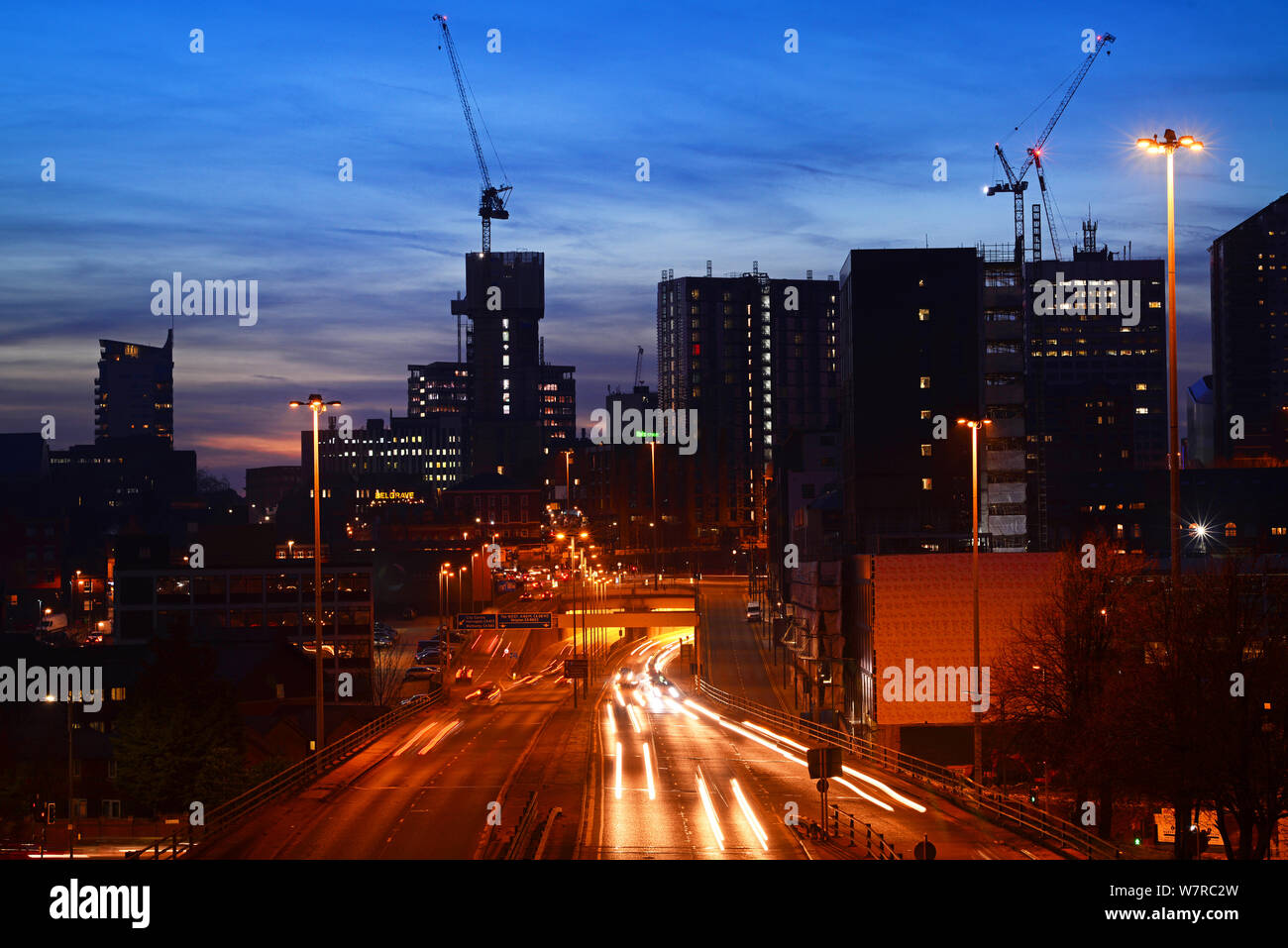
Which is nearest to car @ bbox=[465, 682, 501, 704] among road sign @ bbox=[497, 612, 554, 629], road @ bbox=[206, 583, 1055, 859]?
road sign @ bbox=[497, 612, 554, 629]

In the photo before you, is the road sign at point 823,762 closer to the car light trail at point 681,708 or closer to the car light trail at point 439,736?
the car light trail at point 439,736

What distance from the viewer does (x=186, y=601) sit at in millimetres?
73812

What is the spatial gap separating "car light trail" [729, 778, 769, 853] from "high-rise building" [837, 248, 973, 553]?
66.2 metres

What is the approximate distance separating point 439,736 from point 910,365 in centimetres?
6166

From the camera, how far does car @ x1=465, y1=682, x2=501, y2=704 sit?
70.6m

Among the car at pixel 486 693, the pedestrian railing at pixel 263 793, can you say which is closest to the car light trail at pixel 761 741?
the pedestrian railing at pixel 263 793

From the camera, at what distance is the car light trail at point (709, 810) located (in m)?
25.6

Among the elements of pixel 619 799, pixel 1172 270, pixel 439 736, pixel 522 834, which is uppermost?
pixel 1172 270

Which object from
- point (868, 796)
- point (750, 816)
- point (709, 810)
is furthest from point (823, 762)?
point (868, 796)

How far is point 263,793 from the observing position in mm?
31141

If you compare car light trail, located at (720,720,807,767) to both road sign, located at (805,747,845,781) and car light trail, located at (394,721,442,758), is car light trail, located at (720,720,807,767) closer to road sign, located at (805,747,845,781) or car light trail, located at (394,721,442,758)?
car light trail, located at (394,721,442,758)

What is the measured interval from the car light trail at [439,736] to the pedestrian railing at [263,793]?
2081mm

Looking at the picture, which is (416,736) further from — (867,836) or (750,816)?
(867,836)

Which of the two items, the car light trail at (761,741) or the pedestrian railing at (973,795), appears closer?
the pedestrian railing at (973,795)
